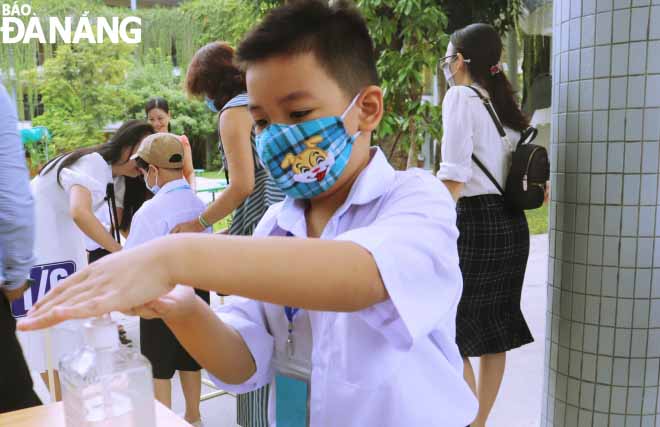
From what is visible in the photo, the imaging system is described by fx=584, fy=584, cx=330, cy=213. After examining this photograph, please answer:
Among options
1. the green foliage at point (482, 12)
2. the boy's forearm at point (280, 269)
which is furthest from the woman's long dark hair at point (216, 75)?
the green foliage at point (482, 12)

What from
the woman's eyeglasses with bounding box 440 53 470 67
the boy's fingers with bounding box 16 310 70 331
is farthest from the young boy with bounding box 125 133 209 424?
the boy's fingers with bounding box 16 310 70 331

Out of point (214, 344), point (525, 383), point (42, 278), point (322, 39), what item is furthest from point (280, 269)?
point (525, 383)

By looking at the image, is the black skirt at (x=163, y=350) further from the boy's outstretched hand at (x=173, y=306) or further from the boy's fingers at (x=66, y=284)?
the boy's fingers at (x=66, y=284)

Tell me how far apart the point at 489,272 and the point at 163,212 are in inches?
56.2

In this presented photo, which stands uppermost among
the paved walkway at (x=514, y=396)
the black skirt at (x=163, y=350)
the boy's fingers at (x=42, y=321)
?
the boy's fingers at (x=42, y=321)

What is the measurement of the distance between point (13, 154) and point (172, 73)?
567 inches

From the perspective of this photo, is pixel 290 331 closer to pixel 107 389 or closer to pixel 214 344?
pixel 214 344

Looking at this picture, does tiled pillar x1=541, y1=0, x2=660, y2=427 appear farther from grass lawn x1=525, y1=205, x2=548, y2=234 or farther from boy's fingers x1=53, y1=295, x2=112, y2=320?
grass lawn x1=525, y1=205, x2=548, y2=234

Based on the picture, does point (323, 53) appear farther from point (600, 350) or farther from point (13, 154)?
point (600, 350)

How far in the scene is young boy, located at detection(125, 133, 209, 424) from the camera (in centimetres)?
259

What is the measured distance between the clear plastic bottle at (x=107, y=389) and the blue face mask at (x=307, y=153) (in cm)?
39

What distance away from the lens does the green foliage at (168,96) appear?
1438 cm

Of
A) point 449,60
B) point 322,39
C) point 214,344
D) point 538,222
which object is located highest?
point 449,60

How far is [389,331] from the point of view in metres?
0.76
